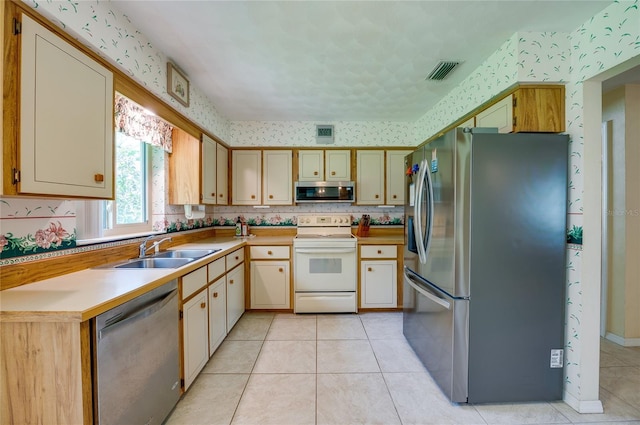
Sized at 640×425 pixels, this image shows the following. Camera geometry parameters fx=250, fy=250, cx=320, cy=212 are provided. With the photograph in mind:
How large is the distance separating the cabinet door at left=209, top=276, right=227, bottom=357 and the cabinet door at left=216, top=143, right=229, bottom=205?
1178 mm

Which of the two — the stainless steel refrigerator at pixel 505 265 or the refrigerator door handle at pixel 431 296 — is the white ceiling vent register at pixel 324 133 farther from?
the refrigerator door handle at pixel 431 296

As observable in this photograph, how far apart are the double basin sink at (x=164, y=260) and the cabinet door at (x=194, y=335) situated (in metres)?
0.32

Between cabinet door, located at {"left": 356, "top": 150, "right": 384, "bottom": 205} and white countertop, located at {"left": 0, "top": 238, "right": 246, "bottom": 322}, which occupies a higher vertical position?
cabinet door, located at {"left": 356, "top": 150, "right": 384, "bottom": 205}

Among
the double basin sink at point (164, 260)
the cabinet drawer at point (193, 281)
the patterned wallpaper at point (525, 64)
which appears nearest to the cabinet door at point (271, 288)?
the double basin sink at point (164, 260)

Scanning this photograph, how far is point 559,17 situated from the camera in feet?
5.17

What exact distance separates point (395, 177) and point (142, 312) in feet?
10.2

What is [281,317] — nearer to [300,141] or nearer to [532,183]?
[300,141]

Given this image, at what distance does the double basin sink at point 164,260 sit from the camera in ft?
5.93

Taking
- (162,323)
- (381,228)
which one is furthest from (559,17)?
(162,323)

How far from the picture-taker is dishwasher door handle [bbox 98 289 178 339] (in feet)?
3.50

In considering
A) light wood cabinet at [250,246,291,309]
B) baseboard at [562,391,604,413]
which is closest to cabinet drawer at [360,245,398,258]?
light wood cabinet at [250,246,291,309]

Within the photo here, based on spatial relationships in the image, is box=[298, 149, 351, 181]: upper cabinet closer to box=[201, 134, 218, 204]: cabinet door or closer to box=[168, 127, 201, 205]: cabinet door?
box=[201, 134, 218, 204]: cabinet door

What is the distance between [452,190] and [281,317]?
7.71ft

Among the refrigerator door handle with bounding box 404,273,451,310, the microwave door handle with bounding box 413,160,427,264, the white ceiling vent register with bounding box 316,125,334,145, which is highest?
the white ceiling vent register with bounding box 316,125,334,145
